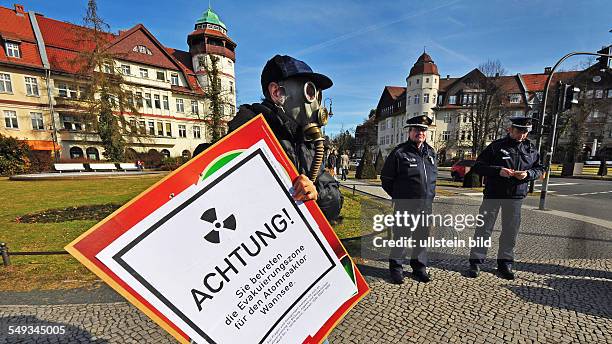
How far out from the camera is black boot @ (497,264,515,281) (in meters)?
3.40

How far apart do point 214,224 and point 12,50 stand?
Result: 38.8 m

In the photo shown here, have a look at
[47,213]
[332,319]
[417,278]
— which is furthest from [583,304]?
[47,213]

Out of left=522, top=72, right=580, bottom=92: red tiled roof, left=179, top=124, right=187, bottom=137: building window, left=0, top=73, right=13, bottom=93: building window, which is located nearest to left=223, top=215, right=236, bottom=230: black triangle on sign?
left=0, top=73, right=13, bottom=93: building window

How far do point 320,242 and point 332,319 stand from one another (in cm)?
43

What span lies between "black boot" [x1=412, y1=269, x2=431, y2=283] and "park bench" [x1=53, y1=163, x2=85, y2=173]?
25.4 meters

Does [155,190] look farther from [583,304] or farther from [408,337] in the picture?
[583,304]

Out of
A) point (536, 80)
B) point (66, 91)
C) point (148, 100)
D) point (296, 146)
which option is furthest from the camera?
point (536, 80)

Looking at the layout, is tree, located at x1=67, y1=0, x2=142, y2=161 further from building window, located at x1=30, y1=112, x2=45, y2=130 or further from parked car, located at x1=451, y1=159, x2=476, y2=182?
parked car, located at x1=451, y1=159, x2=476, y2=182

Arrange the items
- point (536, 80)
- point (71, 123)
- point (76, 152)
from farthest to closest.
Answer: point (536, 80) < point (76, 152) < point (71, 123)

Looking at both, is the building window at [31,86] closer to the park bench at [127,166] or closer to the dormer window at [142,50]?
the dormer window at [142,50]

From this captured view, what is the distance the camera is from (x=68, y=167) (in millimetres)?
19672

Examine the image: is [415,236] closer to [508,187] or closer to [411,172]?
[411,172]

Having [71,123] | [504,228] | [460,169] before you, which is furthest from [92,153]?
[504,228]

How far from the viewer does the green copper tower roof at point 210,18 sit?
35.6 metres
